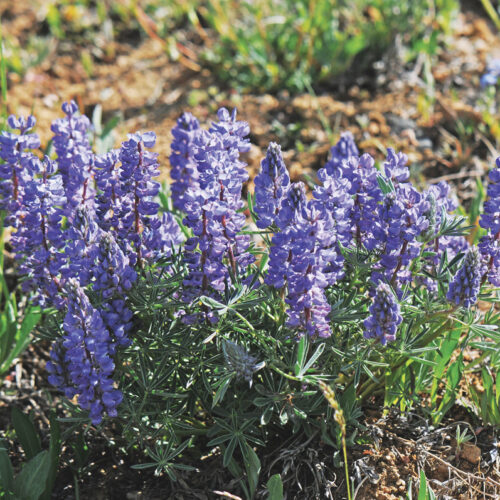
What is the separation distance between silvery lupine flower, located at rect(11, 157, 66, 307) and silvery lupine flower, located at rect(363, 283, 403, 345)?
1.06 metres

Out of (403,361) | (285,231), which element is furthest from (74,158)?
(403,361)

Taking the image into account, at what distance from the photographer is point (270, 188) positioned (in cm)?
233

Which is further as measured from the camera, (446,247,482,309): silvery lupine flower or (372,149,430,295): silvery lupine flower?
(372,149,430,295): silvery lupine flower

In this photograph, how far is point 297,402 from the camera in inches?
99.0

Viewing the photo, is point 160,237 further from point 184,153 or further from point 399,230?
point 399,230

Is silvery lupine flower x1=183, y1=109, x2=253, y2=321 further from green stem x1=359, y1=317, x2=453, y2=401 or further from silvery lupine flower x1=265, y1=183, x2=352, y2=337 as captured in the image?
green stem x1=359, y1=317, x2=453, y2=401

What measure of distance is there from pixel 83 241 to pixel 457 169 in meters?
2.78

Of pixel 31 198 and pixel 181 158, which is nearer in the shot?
pixel 31 198

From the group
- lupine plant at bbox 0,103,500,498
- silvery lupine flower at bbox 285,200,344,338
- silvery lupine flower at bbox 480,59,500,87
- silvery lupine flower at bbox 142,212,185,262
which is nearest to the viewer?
silvery lupine flower at bbox 285,200,344,338

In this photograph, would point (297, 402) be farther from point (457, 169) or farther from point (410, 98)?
point (410, 98)

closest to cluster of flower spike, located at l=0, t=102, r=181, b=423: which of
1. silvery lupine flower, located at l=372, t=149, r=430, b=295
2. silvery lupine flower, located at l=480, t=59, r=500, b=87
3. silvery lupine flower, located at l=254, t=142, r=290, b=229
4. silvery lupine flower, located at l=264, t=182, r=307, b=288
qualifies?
silvery lupine flower, located at l=254, t=142, r=290, b=229

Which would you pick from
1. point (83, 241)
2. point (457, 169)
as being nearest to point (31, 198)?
point (83, 241)

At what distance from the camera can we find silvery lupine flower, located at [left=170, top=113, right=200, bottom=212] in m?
2.78

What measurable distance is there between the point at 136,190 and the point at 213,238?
305 millimetres
